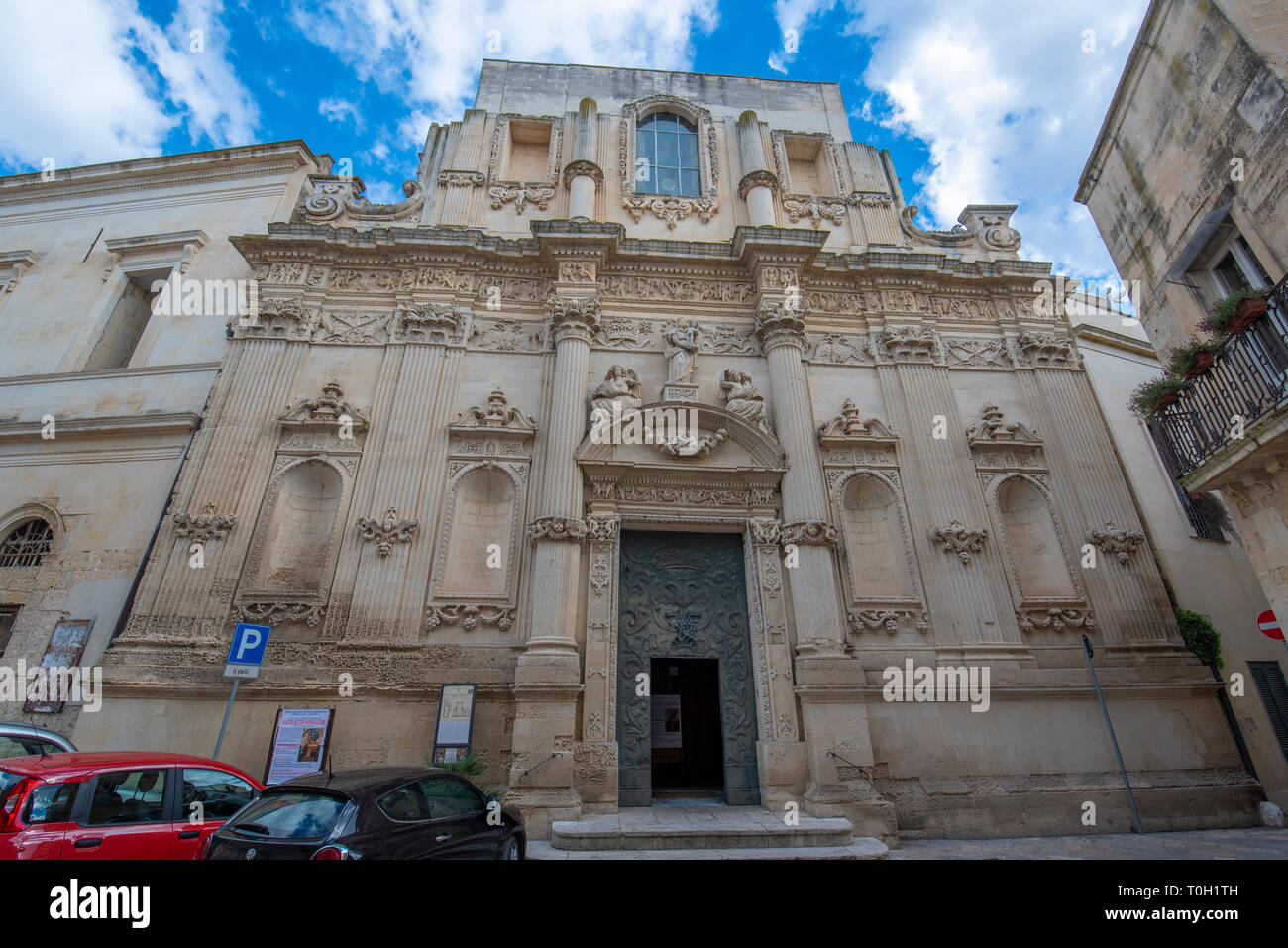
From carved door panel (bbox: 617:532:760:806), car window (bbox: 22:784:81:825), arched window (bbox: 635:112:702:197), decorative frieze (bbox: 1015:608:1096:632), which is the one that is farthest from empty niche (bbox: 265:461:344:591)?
decorative frieze (bbox: 1015:608:1096:632)

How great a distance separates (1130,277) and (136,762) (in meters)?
15.9

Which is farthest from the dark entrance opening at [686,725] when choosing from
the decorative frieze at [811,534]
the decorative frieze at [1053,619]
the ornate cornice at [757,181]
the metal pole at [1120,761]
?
the ornate cornice at [757,181]

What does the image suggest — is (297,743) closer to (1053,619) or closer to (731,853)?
(731,853)

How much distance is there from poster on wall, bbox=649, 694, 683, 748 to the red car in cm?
767

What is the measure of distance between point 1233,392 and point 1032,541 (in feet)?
16.8

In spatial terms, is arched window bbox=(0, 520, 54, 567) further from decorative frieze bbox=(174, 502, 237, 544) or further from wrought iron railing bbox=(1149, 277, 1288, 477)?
wrought iron railing bbox=(1149, 277, 1288, 477)

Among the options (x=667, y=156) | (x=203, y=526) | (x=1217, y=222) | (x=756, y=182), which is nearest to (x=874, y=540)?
(x=1217, y=222)

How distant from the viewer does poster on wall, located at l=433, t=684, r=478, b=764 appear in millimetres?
8977

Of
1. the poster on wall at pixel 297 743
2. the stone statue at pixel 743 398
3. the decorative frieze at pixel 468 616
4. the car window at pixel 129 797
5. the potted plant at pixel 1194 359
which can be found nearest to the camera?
the car window at pixel 129 797

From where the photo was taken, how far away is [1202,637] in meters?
11.2

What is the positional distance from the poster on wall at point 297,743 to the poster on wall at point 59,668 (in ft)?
13.5

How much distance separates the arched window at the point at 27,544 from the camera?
11.8 meters

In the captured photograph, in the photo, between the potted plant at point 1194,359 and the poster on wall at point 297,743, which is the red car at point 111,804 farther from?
the potted plant at point 1194,359

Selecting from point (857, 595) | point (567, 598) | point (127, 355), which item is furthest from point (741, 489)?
point (127, 355)
